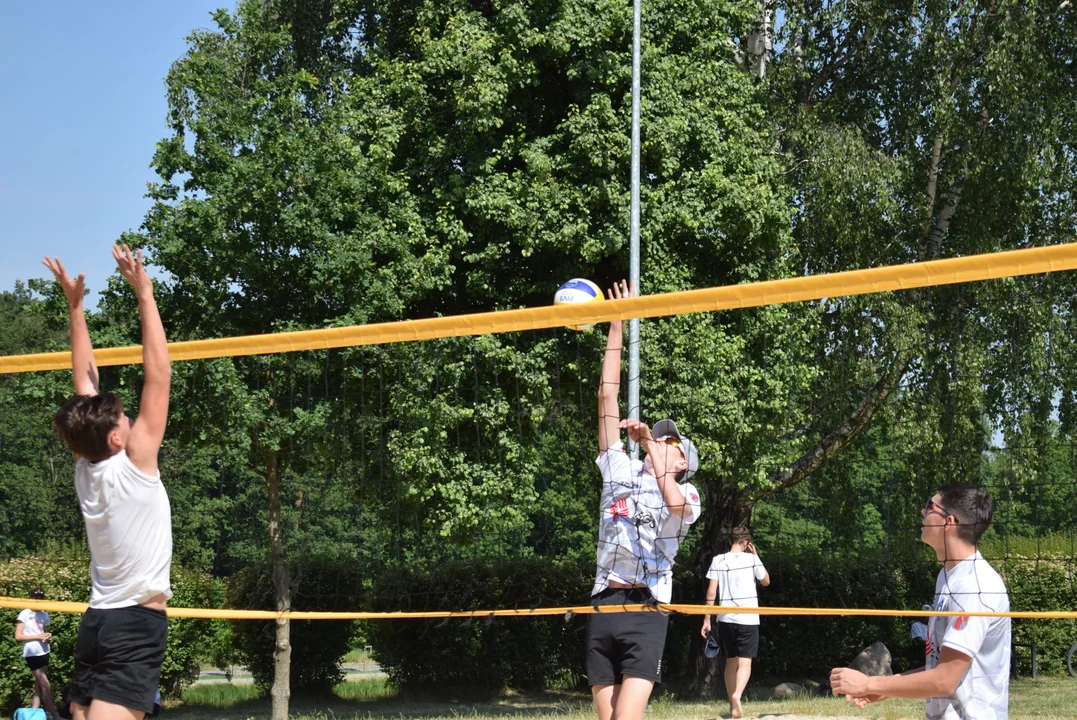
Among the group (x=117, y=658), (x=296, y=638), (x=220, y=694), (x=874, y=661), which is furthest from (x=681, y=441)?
(x=220, y=694)

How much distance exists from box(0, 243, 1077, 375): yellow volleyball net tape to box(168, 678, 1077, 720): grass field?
5082 mm

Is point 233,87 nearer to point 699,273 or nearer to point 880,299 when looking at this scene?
point 699,273

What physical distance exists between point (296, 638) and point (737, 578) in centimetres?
718

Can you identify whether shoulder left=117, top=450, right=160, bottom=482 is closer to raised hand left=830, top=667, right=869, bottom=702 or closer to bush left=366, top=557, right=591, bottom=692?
raised hand left=830, top=667, right=869, bottom=702

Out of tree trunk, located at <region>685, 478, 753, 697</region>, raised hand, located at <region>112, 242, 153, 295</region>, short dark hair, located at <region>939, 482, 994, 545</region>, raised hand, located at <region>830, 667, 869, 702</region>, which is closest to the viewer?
raised hand, located at <region>830, 667, 869, 702</region>

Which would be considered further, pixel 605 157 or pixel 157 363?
pixel 605 157

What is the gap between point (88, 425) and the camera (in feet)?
10.3

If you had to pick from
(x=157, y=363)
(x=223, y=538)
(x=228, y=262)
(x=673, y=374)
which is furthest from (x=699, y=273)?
(x=157, y=363)

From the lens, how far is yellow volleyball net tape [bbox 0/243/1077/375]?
439 centimetres

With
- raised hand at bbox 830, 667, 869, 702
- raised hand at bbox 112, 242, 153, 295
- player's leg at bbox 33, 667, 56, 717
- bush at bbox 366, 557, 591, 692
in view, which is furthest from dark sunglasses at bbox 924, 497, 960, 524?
bush at bbox 366, 557, 591, 692

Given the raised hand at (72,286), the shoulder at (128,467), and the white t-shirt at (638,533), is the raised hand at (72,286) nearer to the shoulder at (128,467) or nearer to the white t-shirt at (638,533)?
the shoulder at (128,467)

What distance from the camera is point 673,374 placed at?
12781 mm

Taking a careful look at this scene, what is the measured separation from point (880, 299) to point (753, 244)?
67.3 inches

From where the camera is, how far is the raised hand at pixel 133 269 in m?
3.27
